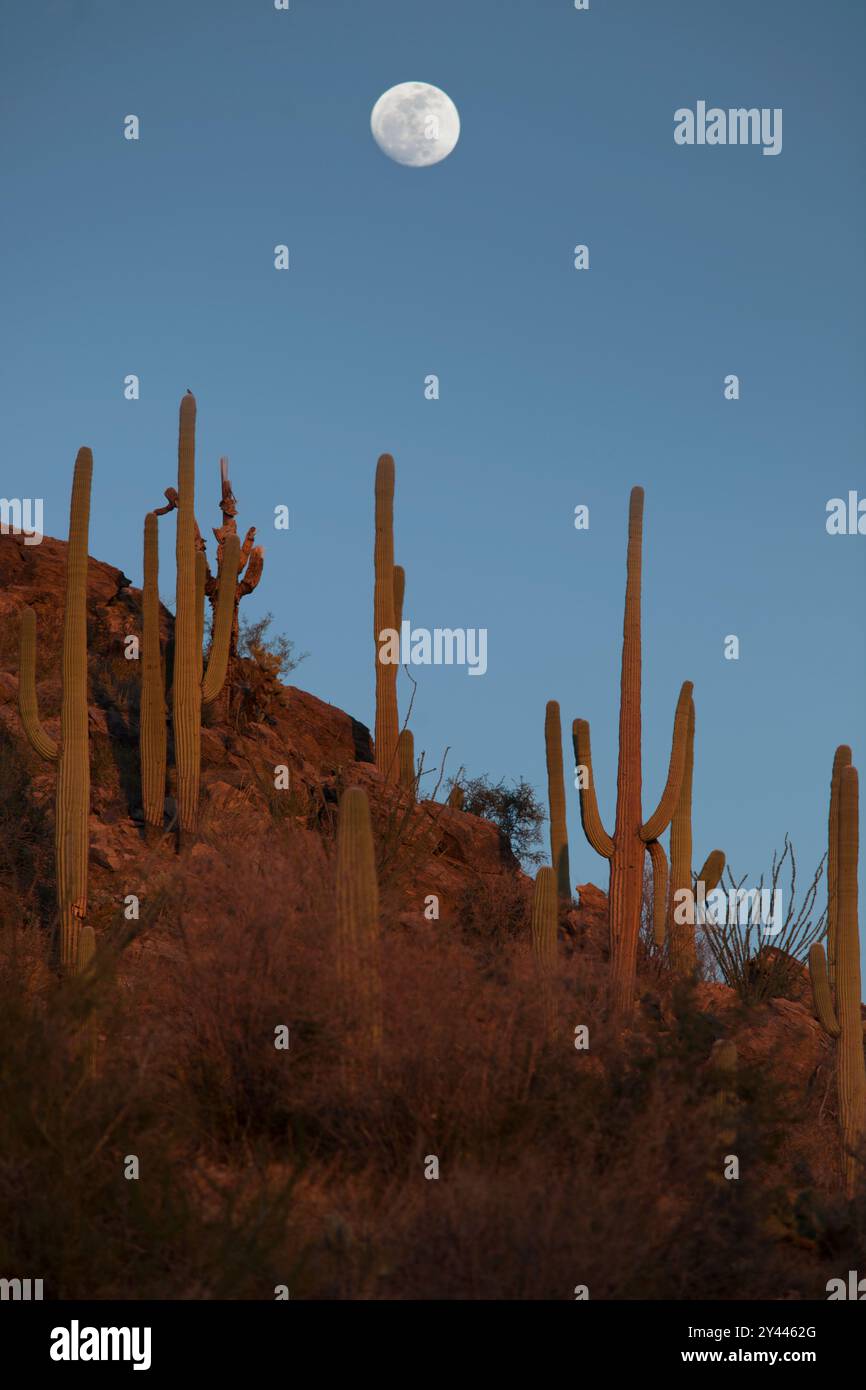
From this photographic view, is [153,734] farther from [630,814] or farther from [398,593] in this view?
[630,814]

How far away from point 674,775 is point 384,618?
444 centimetres

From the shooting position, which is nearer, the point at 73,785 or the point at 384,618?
the point at 73,785

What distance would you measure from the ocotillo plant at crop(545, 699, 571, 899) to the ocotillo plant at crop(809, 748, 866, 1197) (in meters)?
5.17

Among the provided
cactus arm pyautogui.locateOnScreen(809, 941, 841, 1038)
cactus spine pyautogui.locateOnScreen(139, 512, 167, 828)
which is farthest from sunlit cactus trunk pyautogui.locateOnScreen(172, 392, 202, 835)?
cactus arm pyautogui.locateOnScreen(809, 941, 841, 1038)

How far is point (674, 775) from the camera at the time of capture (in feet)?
58.4

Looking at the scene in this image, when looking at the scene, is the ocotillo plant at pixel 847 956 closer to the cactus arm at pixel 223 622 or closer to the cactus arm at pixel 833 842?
the cactus arm at pixel 833 842

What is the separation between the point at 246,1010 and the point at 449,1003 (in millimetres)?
1372

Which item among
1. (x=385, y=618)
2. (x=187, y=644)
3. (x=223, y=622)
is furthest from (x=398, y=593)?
(x=187, y=644)

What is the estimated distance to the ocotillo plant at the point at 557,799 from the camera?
60.8ft

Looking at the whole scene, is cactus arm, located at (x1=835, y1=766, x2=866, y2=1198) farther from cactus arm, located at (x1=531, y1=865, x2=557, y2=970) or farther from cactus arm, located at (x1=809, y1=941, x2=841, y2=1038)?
cactus arm, located at (x1=531, y1=865, x2=557, y2=970)

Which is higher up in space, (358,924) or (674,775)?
(674,775)

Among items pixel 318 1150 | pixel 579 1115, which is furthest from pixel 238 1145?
pixel 579 1115

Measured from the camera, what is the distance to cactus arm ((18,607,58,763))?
1524 cm

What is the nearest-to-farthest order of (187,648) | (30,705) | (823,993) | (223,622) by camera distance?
(823,993)
(30,705)
(187,648)
(223,622)
